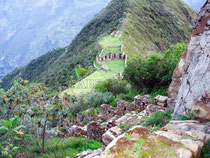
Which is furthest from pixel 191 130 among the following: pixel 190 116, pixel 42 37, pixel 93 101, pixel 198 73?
pixel 42 37

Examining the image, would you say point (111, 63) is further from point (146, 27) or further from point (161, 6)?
point (161, 6)

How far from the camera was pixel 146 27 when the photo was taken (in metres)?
47.0

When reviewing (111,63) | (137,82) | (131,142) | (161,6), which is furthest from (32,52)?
(131,142)

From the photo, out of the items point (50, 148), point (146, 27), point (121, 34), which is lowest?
point (50, 148)

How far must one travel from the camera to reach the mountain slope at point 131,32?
119ft

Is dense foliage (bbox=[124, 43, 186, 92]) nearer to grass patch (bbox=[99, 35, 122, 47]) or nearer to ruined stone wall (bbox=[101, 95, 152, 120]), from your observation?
ruined stone wall (bbox=[101, 95, 152, 120])

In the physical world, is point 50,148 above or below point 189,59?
below

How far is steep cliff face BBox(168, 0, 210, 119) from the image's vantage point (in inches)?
196

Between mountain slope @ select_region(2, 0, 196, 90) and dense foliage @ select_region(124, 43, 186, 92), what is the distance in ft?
59.9

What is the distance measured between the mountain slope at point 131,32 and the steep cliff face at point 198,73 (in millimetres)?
25401

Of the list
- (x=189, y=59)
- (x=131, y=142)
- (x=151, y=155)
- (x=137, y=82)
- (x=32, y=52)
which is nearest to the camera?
(x=151, y=155)

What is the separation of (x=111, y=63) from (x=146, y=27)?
22.5 meters

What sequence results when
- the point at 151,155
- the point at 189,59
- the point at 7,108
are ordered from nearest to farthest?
the point at 151,155, the point at 7,108, the point at 189,59

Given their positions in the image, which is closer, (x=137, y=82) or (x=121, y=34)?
(x=137, y=82)
